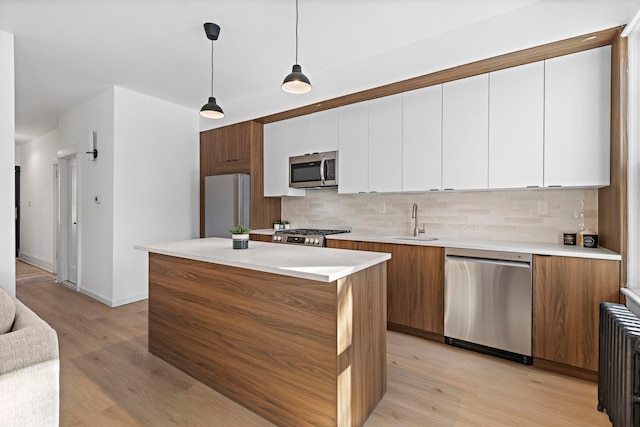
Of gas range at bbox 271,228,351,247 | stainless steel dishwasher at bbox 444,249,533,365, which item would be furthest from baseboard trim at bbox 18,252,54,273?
stainless steel dishwasher at bbox 444,249,533,365

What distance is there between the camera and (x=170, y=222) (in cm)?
445

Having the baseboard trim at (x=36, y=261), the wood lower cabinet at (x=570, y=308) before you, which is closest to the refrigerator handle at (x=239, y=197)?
the wood lower cabinet at (x=570, y=308)

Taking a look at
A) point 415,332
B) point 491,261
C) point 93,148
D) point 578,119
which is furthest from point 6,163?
point 578,119

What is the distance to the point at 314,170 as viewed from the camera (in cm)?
384

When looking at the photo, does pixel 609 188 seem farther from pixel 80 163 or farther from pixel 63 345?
pixel 80 163

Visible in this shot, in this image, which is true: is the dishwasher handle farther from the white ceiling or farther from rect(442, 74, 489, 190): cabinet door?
the white ceiling

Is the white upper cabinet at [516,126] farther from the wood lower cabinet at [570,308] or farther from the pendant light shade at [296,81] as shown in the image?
the pendant light shade at [296,81]

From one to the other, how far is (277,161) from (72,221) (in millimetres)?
3378

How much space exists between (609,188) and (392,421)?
7.29ft

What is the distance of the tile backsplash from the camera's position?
270cm

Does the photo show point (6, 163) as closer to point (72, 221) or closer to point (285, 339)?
point (72, 221)

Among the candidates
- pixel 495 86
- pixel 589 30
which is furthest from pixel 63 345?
pixel 589 30

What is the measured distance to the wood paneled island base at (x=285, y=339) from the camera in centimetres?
158

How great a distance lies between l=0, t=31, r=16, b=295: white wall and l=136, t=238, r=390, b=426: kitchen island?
4.38ft
